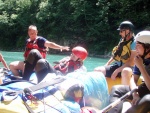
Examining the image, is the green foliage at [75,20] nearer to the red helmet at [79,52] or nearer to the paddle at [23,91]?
the red helmet at [79,52]

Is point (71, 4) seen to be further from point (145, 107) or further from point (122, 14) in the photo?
point (145, 107)

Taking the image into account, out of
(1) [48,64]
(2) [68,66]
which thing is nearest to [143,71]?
(1) [48,64]

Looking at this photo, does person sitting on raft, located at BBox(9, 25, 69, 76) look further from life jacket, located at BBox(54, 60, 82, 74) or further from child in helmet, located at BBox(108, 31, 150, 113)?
child in helmet, located at BBox(108, 31, 150, 113)

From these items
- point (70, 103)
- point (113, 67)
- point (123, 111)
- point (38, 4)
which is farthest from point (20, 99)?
point (38, 4)

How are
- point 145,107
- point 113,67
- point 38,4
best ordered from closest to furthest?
1. point 145,107
2. point 113,67
3. point 38,4

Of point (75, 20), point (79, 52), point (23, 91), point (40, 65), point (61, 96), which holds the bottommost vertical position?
point (61, 96)

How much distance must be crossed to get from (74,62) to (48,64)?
0.52 metres

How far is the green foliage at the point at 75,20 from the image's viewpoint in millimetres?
23922

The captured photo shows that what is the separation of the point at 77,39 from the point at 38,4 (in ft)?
29.4

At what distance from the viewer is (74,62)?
3.67 m

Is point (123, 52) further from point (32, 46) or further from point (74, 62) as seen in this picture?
point (32, 46)

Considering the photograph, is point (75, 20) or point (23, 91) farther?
point (75, 20)

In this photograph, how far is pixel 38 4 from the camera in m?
32.9

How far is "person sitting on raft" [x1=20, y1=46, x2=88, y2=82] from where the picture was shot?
3.19m
